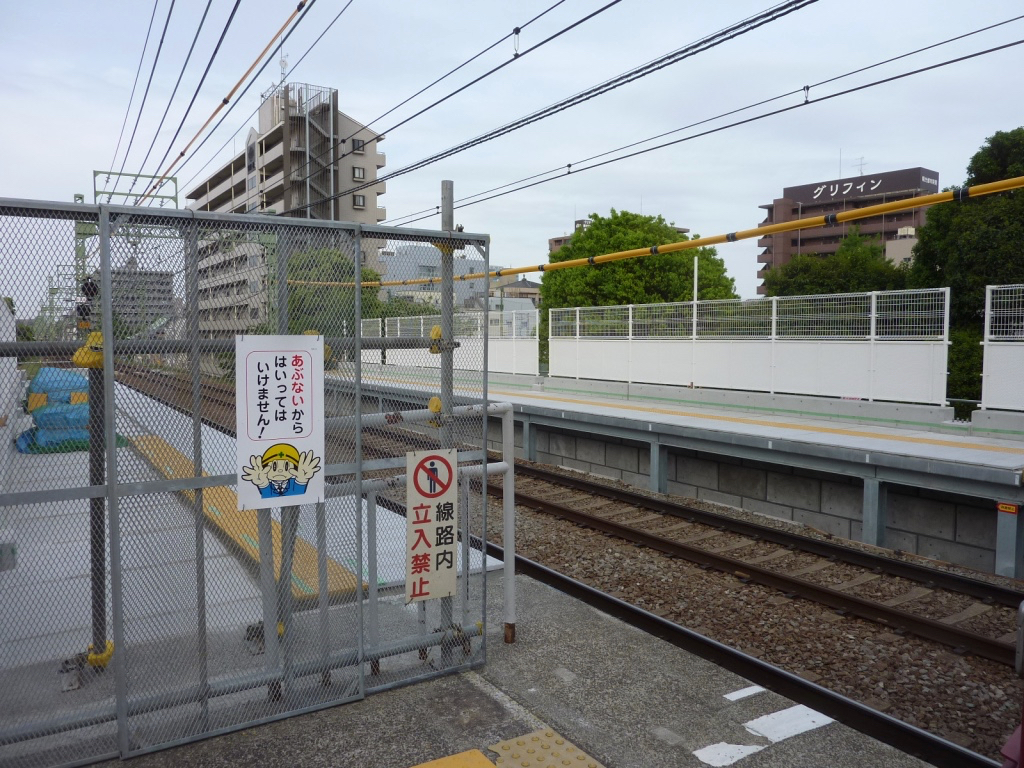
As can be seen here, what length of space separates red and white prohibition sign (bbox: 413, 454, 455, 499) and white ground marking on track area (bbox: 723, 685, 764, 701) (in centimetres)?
199

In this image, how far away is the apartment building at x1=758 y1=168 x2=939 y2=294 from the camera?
78.8 meters

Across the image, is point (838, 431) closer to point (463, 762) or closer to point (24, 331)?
point (463, 762)

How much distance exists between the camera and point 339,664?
4250 mm

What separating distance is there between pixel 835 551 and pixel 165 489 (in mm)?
7233

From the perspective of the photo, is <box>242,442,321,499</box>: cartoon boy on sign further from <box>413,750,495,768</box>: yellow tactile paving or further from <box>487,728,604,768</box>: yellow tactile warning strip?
<box>487,728,604,768</box>: yellow tactile warning strip

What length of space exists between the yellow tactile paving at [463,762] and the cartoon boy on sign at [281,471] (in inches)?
58.0

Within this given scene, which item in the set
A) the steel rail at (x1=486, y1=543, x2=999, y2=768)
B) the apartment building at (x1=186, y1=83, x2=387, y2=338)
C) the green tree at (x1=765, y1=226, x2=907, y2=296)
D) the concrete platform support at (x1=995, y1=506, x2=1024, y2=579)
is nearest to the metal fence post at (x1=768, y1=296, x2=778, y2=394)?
the concrete platform support at (x1=995, y1=506, x2=1024, y2=579)

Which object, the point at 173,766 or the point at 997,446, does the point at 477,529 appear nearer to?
the point at 173,766

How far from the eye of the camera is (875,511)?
30.0 ft

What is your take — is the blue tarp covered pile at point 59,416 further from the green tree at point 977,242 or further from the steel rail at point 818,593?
the green tree at point 977,242

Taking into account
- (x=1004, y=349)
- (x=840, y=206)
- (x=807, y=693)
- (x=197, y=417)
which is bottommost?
(x=807, y=693)

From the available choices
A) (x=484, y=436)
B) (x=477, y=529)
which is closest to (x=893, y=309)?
(x=477, y=529)

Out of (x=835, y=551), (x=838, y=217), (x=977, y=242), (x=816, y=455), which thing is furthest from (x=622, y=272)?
(x=835, y=551)

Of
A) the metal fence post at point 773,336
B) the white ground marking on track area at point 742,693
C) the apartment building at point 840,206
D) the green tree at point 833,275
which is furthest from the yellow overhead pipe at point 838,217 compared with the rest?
the apartment building at point 840,206
